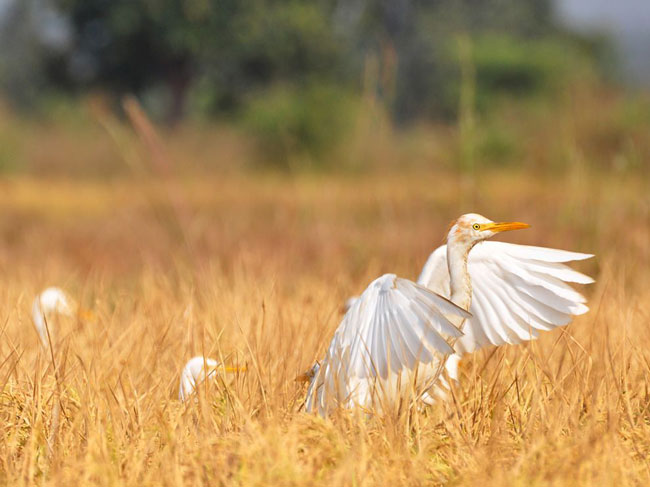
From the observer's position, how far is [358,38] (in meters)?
35.7

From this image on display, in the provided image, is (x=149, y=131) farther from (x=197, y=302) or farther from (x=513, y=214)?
(x=513, y=214)

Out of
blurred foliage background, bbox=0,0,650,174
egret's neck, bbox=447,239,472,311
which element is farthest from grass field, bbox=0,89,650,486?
blurred foliage background, bbox=0,0,650,174

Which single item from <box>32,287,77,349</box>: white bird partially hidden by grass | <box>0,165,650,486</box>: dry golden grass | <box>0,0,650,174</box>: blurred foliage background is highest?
<box>0,0,650,174</box>: blurred foliage background

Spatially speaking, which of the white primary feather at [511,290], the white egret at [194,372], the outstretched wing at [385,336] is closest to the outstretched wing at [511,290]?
the white primary feather at [511,290]

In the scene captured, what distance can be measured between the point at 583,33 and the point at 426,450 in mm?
43629

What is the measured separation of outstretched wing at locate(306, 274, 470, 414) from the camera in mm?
1800

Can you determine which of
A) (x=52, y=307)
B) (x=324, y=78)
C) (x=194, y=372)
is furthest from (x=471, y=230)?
(x=324, y=78)

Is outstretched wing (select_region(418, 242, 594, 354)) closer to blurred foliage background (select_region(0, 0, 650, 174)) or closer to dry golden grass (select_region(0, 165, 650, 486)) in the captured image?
dry golden grass (select_region(0, 165, 650, 486))

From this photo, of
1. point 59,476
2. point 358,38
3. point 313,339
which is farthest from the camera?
point 358,38

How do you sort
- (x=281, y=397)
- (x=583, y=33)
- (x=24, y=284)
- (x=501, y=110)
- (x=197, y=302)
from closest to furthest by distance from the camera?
1. (x=281, y=397)
2. (x=197, y=302)
3. (x=24, y=284)
4. (x=501, y=110)
5. (x=583, y=33)

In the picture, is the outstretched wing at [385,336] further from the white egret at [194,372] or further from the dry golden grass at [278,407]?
the white egret at [194,372]

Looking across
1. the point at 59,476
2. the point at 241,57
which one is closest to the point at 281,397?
the point at 59,476

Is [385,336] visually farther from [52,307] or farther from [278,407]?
[52,307]

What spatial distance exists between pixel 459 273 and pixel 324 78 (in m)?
22.7
